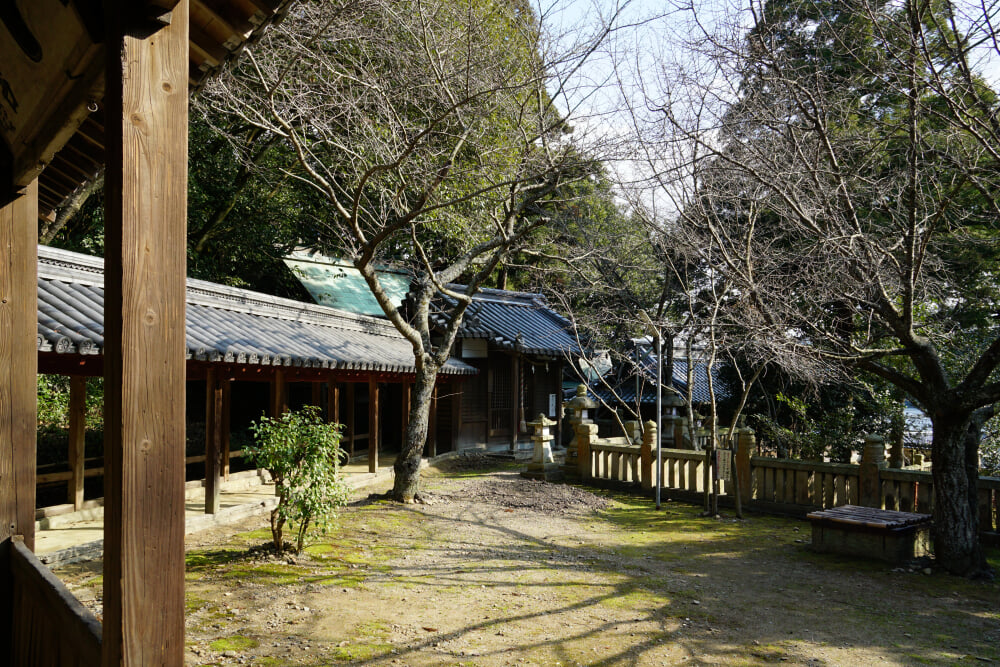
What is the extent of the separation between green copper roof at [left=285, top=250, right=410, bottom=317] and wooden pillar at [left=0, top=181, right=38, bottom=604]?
1605 centimetres

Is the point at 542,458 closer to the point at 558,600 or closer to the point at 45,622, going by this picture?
the point at 558,600

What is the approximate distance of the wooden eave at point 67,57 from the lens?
2191mm

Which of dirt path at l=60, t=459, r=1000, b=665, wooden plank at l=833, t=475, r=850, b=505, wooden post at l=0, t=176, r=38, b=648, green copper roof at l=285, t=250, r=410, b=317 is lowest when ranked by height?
dirt path at l=60, t=459, r=1000, b=665

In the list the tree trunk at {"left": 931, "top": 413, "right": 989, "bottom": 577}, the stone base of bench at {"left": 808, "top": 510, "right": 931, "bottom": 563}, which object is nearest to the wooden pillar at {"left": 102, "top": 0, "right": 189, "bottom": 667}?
the tree trunk at {"left": 931, "top": 413, "right": 989, "bottom": 577}

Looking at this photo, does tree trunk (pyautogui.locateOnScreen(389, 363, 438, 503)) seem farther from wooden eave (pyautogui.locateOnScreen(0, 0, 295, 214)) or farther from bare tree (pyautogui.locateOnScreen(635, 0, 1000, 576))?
wooden eave (pyautogui.locateOnScreen(0, 0, 295, 214))

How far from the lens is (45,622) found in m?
2.96

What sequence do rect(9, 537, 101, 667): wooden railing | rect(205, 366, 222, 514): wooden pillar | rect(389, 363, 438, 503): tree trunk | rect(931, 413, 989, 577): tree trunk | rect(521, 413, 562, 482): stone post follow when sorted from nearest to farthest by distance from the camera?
1. rect(9, 537, 101, 667): wooden railing
2. rect(931, 413, 989, 577): tree trunk
3. rect(205, 366, 222, 514): wooden pillar
4. rect(389, 363, 438, 503): tree trunk
5. rect(521, 413, 562, 482): stone post

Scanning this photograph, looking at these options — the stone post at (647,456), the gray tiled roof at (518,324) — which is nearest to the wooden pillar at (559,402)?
the gray tiled roof at (518,324)

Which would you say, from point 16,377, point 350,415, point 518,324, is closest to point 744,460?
point 350,415

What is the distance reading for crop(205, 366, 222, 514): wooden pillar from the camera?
947cm

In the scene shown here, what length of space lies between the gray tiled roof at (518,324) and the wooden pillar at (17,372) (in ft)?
45.8

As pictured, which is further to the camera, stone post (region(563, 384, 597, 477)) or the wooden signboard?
stone post (region(563, 384, 597, 477))

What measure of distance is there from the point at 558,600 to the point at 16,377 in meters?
5.08

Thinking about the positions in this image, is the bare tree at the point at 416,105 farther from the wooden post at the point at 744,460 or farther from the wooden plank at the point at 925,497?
the wooden plank at the point at 925,497
